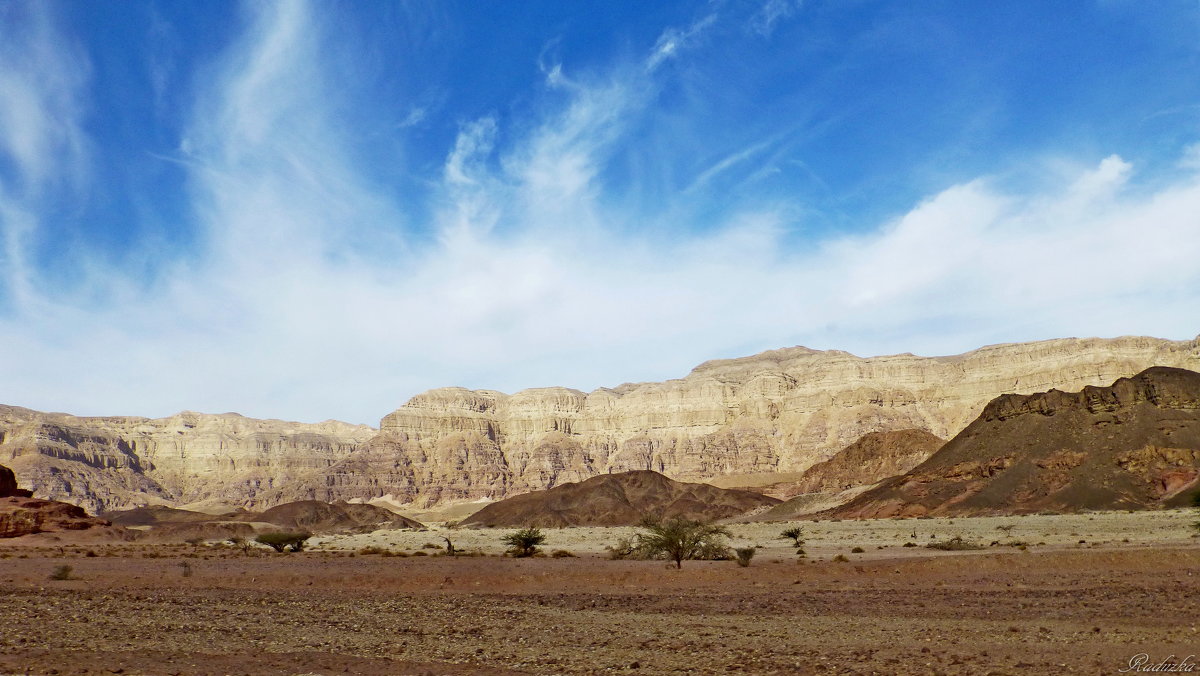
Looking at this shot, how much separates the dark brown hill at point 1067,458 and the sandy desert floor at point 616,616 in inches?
1575

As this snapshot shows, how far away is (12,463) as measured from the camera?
612 feet

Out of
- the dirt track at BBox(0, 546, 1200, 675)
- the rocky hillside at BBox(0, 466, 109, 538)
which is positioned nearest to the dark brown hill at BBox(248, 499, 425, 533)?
the rocky hillside at BBox(0, 466, 109, 538)

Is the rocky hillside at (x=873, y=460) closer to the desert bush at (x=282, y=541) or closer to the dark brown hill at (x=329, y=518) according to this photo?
the dark brown hill at (x=329, y=518)

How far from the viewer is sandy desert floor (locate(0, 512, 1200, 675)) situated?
1229 cm

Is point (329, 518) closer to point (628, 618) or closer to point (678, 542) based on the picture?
point (678, 542)

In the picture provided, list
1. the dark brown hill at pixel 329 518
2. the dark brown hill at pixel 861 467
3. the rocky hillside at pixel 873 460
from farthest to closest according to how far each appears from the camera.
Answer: the rocky hillside at pixel 873 460 < the dark brown hill at pixel 329 518 < the dark brown hill at pixel 861 467

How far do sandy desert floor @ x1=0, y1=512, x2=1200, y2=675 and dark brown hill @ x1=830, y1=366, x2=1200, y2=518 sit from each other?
4000cm

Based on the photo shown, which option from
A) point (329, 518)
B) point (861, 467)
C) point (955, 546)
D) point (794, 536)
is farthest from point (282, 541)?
point (861, 467)

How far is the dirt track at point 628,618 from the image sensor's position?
12.3 metres

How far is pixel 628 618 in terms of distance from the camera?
60.8 feet

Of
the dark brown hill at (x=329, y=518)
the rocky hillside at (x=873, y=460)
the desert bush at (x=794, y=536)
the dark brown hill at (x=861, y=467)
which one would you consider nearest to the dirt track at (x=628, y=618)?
the desert bush at (x=794, y=536)

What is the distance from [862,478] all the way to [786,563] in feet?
295

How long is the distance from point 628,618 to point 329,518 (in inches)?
4249

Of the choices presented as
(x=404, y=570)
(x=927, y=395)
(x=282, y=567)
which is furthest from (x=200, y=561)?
(x=927, y=395)
